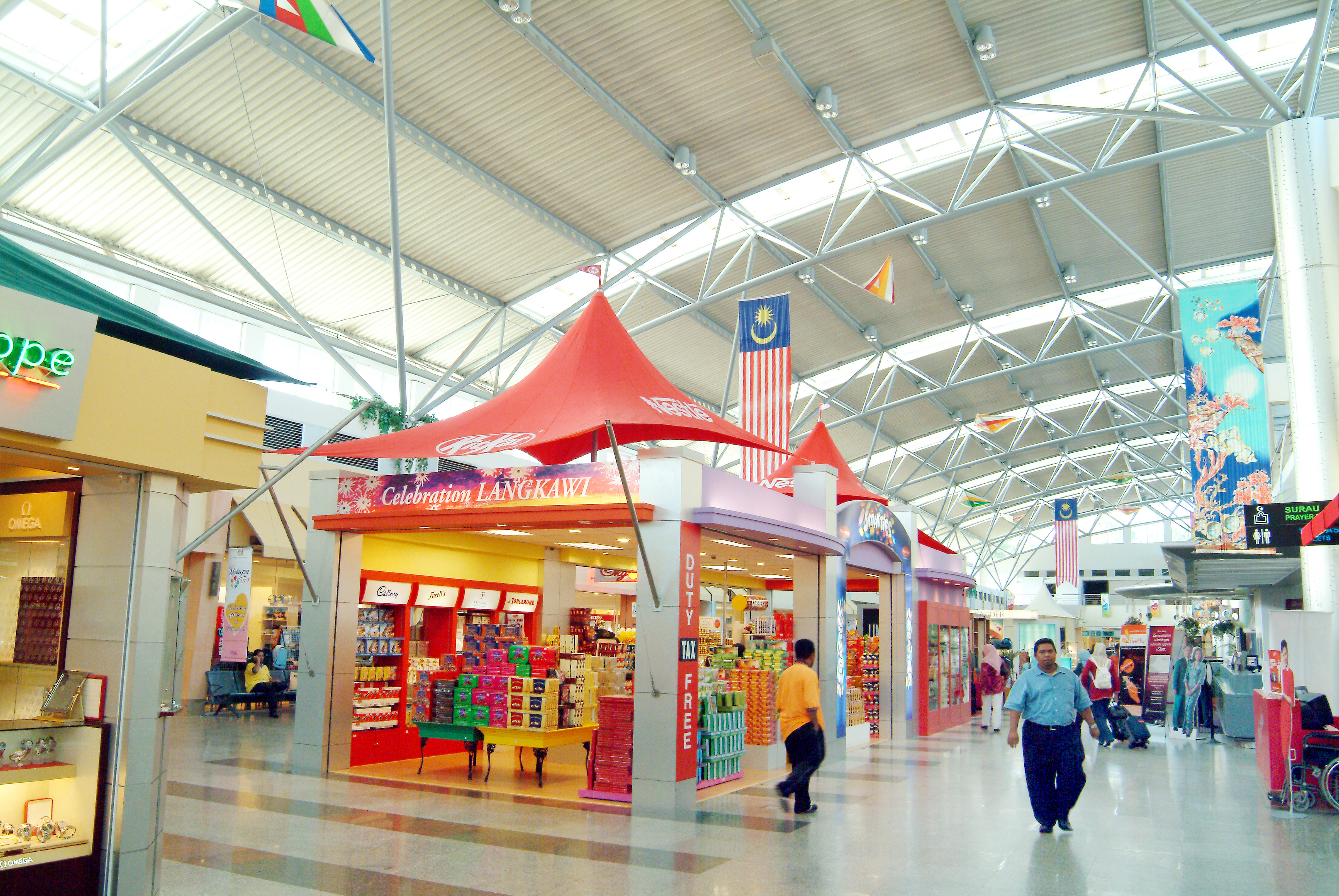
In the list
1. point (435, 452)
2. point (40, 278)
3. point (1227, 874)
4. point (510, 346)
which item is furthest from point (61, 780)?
point (510, 346)

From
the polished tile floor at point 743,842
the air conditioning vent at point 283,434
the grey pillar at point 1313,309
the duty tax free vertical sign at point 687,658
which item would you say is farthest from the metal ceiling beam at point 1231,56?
the air conditioning vent at point 283,434

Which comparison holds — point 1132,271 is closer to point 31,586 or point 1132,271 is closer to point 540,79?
point 540,79

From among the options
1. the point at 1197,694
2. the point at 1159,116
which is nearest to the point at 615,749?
the point at 1159,116

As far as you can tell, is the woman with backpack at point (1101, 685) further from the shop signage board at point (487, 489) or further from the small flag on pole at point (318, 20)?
the small flag on pole at point (318, 20)

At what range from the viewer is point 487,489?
9.17 metres

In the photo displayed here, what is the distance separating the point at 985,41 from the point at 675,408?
8.03 meters

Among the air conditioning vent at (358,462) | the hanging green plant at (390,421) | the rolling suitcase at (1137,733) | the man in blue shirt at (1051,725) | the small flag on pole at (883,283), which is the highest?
the small flag on pole at (883,283)

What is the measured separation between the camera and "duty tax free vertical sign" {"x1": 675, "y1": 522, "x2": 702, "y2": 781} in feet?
27.3

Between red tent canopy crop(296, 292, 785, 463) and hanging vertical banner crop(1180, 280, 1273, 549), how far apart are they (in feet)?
22.2

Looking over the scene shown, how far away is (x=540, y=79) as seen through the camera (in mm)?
12336

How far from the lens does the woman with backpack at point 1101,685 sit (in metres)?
14.3

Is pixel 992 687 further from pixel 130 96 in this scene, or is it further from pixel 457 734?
pixel 130 96

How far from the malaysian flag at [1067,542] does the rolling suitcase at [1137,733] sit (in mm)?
17654

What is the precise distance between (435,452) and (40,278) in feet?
9.75
